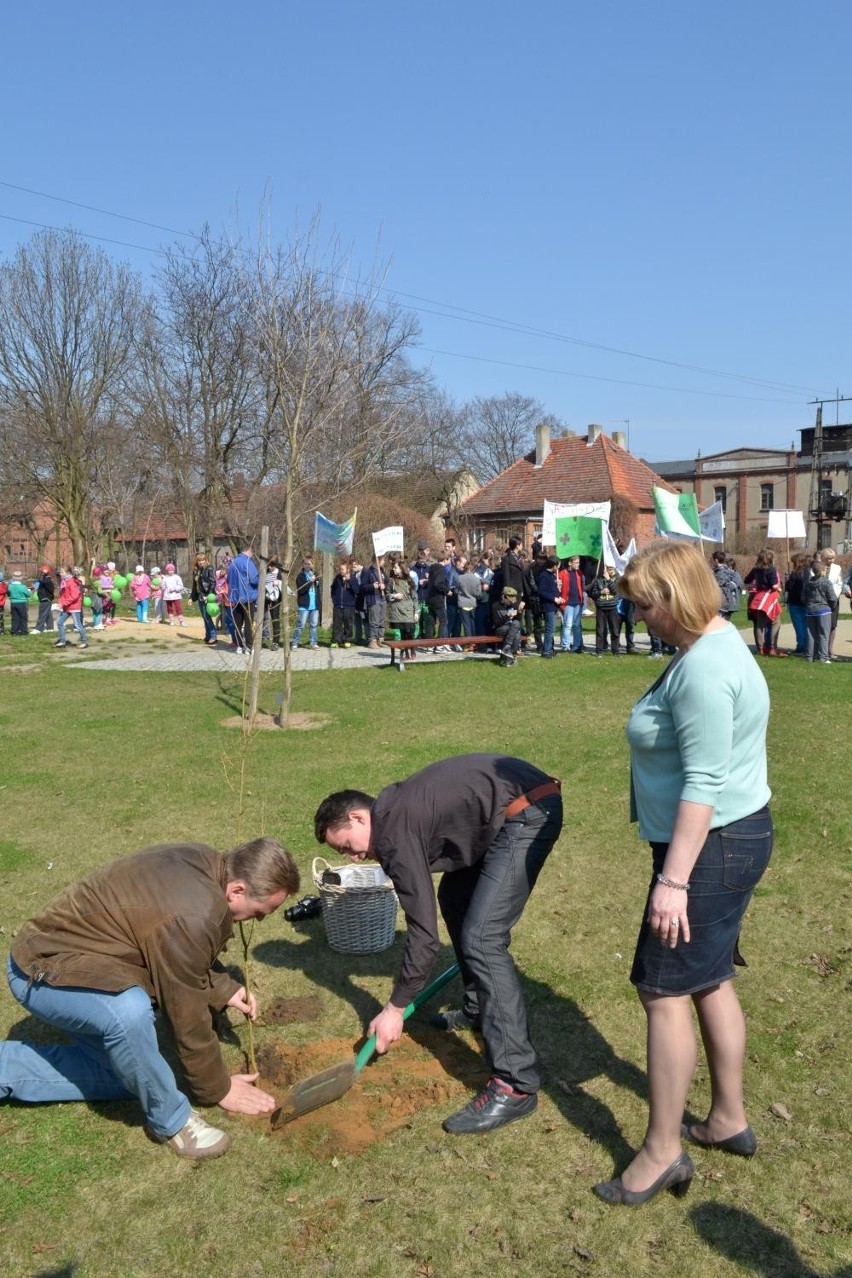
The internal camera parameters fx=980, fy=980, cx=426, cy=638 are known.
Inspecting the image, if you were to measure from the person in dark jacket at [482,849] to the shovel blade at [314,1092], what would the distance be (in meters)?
0.28

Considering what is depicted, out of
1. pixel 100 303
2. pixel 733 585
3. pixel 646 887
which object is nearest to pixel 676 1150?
pixel 646 887

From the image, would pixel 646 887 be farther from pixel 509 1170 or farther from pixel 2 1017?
pixel 2 1017

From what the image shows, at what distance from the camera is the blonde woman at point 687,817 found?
2809 mm

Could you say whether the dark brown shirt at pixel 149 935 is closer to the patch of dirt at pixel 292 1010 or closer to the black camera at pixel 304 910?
the patch of dirt at pixel 292 1010

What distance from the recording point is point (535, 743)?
32.1 ft

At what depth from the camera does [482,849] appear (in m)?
3.67

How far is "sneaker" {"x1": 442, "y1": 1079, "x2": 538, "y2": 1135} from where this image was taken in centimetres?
354

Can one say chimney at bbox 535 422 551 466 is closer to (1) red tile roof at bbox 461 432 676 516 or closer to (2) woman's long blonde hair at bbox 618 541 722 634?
(1) red tile roof at bbox 461 432 676 516

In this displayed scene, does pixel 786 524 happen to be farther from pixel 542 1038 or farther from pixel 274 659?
pixel 542 1038

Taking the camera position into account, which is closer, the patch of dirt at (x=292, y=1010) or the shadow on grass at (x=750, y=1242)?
the shadow on grass at (x=750, y=1242)

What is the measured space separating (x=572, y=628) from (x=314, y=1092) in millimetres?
14583

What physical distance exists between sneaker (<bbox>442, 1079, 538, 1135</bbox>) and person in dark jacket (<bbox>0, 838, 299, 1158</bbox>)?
2.74 feet

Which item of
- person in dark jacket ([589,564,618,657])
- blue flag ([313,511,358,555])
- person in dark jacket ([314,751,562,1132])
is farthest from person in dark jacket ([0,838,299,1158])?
person in dark jacket ([589,564,618,657])

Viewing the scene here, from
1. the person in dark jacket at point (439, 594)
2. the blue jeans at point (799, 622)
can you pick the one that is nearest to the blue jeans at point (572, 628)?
the person in dark jacket at point (439, 594)
